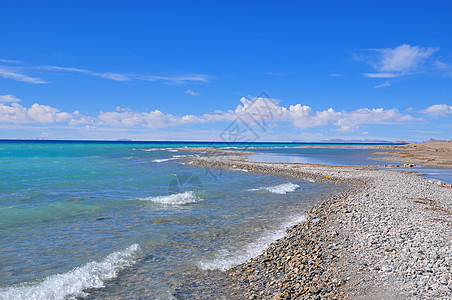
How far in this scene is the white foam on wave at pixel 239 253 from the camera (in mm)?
9323

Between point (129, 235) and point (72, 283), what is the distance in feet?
13.6

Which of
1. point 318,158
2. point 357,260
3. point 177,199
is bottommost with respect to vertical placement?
point 177,199

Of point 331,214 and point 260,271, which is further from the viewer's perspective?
point 331,214

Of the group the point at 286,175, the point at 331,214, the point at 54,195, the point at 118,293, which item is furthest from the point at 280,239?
the point at 286,175

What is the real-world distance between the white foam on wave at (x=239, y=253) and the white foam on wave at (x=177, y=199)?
8.31 m

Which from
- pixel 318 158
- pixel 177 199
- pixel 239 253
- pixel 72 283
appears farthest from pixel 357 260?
pixel 318 158

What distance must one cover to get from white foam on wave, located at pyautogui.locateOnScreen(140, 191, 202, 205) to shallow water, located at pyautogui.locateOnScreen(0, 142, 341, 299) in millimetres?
68

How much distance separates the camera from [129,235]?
1223cm

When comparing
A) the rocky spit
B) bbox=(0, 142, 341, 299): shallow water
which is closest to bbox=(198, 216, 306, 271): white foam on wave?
bbox=(0, 142, 341, 299): shallow water

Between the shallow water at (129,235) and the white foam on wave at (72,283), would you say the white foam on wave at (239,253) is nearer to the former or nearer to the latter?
the shallow water at (129,235)

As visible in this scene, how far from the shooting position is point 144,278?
27.8ft

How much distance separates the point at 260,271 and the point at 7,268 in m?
8.06

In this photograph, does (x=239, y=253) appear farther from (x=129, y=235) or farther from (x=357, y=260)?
(x=129, y=235)

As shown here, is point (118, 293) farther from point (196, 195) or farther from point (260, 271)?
point (196, 195)
